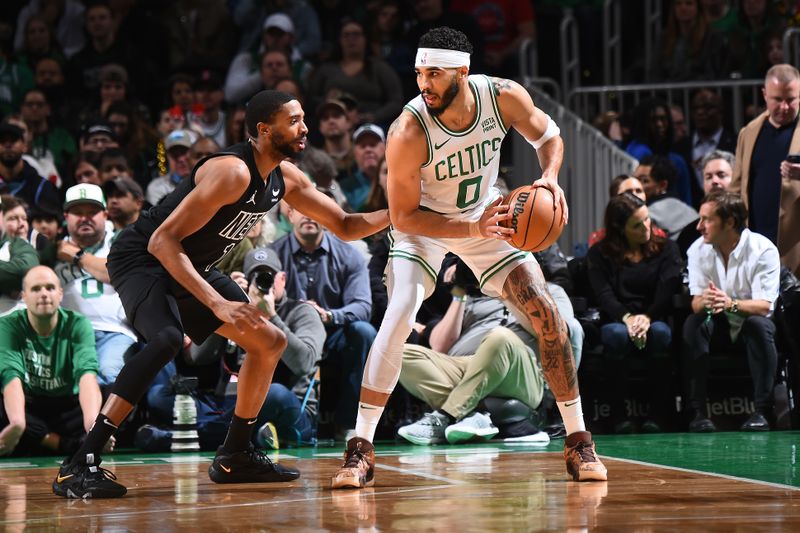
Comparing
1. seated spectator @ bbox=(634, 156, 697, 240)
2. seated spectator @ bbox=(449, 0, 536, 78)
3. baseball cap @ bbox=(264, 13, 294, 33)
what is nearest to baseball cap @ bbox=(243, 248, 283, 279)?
seated spectator @ bbox=(634, 156, 697, 240)

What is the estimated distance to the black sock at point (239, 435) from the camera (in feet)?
19.3

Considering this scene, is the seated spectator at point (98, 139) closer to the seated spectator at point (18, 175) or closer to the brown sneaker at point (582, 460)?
the seated spectator at point (18, 175)

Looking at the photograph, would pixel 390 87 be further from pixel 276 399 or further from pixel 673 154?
pixel 276 399

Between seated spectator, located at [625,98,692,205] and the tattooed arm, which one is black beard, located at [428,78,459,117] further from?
seated spectator, located at [625,98,692,205]

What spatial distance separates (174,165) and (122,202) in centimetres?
132

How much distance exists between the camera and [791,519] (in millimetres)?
4305

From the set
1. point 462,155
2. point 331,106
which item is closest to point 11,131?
point 331,106

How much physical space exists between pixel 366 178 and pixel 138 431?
330 centimetres

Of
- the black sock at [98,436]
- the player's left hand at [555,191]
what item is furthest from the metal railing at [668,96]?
the black sock at [98,436]

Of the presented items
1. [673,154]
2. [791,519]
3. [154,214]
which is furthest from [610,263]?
[791,519]

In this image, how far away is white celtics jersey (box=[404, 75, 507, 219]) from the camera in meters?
5.65

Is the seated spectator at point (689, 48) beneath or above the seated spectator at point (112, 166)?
above

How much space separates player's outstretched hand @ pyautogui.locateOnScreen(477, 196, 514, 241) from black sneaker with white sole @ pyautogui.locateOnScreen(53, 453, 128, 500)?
1887 mm

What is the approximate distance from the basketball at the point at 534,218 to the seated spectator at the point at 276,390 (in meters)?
2.79
